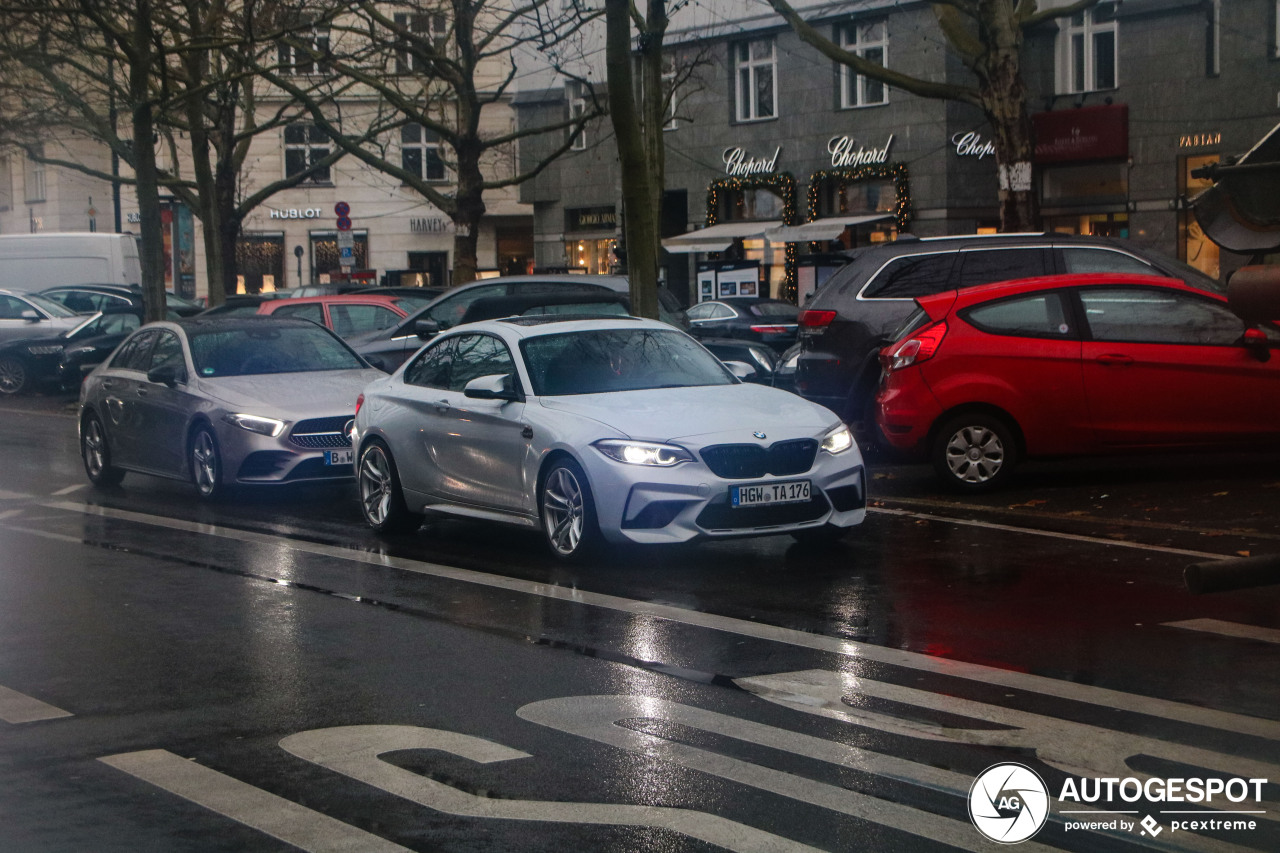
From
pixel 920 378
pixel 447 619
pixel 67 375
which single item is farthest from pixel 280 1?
pixel 447 619

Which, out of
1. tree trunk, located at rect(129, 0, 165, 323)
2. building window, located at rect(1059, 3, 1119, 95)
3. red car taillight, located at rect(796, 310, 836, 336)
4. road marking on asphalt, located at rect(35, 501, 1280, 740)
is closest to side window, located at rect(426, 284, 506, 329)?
red car taillight, located at rect(796, 310, 836, 336)

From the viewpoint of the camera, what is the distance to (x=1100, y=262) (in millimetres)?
14750

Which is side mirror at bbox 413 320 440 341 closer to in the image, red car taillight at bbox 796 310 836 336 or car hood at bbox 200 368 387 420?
car hood at bbox 200 368 387 420

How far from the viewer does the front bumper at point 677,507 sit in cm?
954

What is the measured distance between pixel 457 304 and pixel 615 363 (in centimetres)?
954

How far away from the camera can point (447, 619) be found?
8398 millimetres

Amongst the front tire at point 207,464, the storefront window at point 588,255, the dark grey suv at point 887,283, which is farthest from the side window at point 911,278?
the storefront window at point 588,255

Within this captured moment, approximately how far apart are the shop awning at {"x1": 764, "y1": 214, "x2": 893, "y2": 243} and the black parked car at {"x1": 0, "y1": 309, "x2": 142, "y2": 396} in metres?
16.3

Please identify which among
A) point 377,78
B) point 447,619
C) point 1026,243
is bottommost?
A: point 447,619

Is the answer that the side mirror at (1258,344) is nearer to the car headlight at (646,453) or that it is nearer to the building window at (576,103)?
the car headlight at (646,453)

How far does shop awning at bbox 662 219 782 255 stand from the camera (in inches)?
1686

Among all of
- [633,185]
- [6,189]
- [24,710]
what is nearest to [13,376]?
[633,185]

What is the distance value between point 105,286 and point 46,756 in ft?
105

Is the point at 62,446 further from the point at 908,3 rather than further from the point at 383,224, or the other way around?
the point at 383,224
